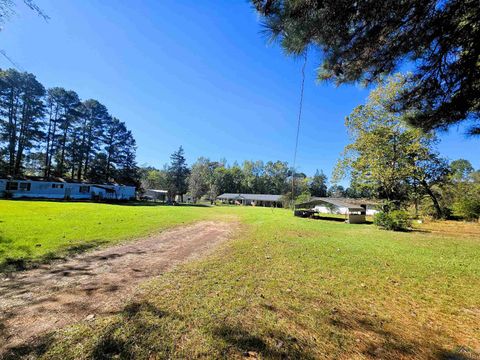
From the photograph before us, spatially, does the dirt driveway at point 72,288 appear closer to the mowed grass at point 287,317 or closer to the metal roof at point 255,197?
the mowed grass at point 287,317

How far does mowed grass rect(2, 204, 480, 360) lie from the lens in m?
2.46

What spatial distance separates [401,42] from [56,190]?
40273 millimetres

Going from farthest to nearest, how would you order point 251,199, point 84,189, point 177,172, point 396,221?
point 251,199 < point 177,172 < point 84,189 < point 396,221

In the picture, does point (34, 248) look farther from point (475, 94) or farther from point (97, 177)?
point (97, 177)

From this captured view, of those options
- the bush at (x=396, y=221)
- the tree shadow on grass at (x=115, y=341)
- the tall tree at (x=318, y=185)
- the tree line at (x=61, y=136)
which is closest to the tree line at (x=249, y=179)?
the tall tree at (x=318, y=185)

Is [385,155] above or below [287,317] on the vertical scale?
above

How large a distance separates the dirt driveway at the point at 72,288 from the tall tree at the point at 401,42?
5330 millimetres

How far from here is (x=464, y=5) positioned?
3369mm

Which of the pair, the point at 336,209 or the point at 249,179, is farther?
the point at 249,179

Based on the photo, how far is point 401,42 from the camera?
4.02m

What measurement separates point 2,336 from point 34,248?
489cm

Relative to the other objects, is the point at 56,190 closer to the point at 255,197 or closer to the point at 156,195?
the point at 156,195

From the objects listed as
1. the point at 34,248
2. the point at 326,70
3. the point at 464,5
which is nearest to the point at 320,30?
the point at 326,70

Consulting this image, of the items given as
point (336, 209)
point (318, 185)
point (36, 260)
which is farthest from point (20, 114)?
point (318, 185)
